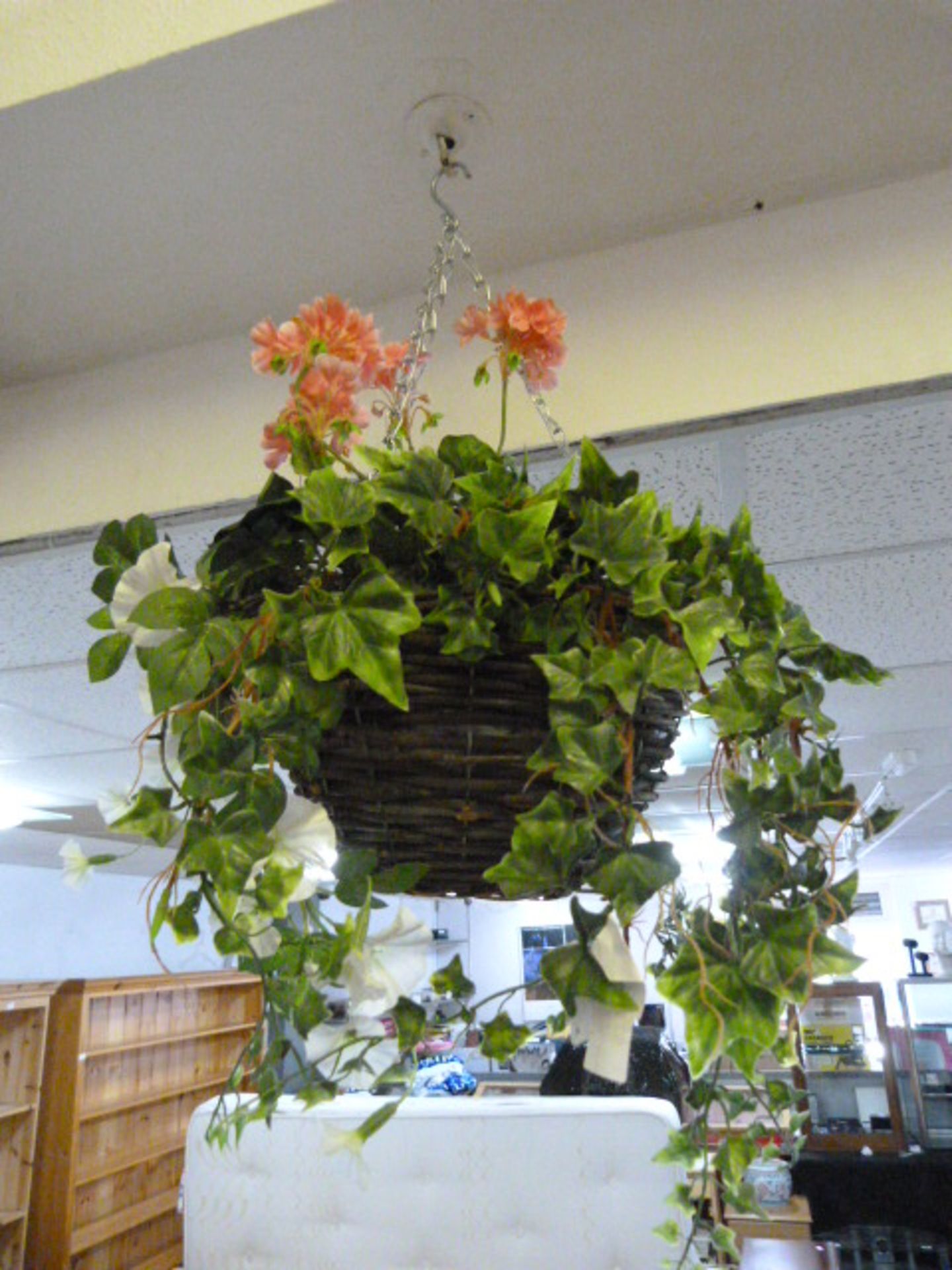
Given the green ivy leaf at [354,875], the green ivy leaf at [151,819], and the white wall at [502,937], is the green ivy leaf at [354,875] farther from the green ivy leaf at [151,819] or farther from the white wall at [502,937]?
the white wall at [502,937]

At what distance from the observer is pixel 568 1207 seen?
262 cm

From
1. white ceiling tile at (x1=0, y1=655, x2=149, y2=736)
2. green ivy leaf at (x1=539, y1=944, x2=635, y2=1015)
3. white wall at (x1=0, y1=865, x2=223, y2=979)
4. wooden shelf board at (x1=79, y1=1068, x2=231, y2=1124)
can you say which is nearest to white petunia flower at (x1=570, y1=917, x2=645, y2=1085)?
green ivy leaf at (x1=539, y1=944, x2=635, y2=1015)

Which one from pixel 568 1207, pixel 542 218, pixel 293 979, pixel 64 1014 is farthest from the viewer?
pixel 64 1014

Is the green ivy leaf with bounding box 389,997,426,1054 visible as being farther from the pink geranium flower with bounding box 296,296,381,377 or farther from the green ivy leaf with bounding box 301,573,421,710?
the pink geranium flower with bounding box 296,296,381,377

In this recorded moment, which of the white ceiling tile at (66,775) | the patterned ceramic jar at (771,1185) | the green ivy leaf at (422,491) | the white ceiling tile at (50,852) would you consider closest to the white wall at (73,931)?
the white ceiling tile at (50,852)

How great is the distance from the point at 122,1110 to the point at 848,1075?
12.7 ft

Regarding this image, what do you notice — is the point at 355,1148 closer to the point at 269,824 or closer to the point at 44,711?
the point at 269,824

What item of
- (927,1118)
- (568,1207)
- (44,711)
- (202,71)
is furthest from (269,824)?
(927,1118)

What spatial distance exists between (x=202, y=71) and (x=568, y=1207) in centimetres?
288

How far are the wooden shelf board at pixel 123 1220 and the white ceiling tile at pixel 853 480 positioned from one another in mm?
4596

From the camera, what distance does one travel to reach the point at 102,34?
87 cm

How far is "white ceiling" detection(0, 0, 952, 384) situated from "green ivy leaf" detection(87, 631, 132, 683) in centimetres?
60

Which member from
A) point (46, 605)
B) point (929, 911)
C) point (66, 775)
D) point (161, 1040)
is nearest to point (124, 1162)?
point (161, 1040)

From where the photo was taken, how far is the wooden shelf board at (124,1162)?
436 centimetres
